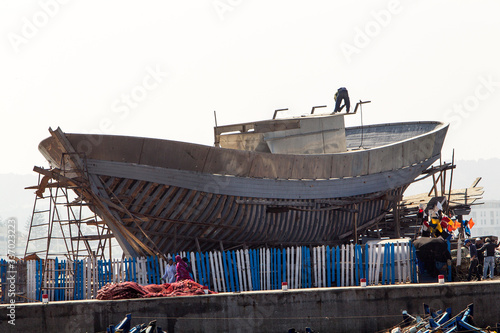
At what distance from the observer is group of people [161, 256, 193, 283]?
16.3 metres

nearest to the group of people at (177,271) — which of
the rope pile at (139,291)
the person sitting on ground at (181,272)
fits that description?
the person sitting on ground at (181,272)

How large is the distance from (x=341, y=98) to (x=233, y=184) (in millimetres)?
7893

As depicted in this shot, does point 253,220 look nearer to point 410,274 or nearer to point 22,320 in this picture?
point 410,274

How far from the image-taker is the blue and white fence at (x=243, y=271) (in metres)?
17.4

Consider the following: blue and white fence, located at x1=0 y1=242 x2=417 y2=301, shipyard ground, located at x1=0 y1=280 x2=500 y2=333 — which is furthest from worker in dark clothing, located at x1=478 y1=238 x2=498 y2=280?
shipyard ground, located at x1=0 y1=280 x2=500 y2=333

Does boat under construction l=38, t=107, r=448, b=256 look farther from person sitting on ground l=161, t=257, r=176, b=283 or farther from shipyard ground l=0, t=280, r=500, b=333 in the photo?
shipyard ground l=0, t=280, r=500, b=333

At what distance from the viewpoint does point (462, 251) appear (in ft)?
57.9

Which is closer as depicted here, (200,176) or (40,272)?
(40,272)

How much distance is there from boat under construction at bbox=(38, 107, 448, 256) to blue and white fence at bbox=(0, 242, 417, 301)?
1.15 m

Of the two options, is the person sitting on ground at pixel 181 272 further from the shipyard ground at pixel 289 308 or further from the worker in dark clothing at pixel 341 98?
the worker in dark clothing at pixel 341 98

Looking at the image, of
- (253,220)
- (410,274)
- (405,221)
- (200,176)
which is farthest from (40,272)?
(405,221)

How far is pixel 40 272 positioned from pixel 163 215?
338 cm

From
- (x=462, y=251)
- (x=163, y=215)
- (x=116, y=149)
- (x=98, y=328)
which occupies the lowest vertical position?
(x=98, y=328)

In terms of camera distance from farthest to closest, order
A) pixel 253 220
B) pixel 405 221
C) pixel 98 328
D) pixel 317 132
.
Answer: pixel 405 221
pixel 317 132
pixel 253 220
pixel 98 328
